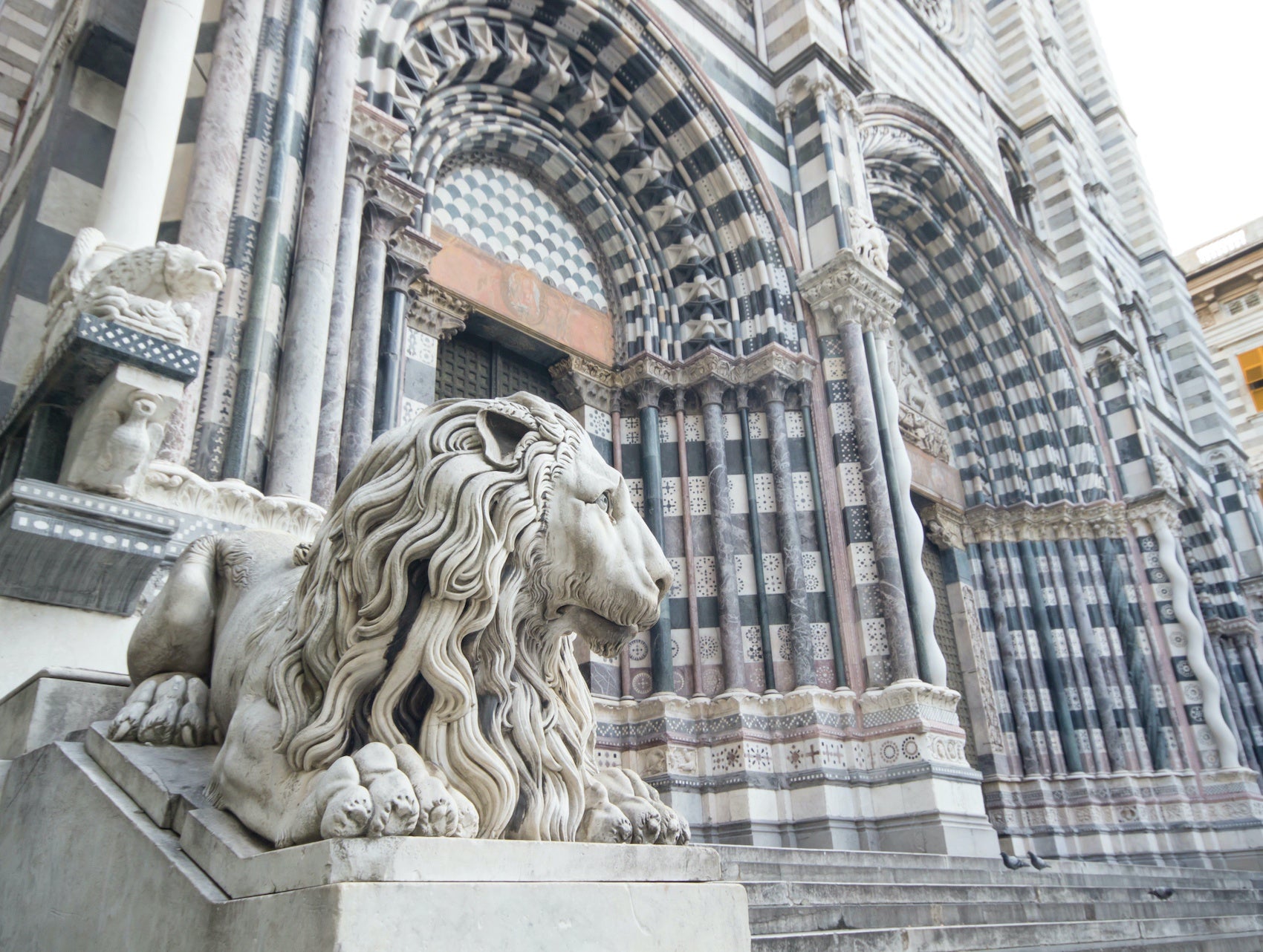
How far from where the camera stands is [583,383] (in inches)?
360

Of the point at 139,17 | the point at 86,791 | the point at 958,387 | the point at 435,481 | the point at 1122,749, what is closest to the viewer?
the point at 435,481

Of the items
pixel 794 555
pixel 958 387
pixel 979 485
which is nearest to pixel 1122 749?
pixel 979 485

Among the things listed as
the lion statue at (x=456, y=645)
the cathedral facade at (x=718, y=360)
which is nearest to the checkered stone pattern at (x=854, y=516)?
the cathedral facade at (x=718, y=360)

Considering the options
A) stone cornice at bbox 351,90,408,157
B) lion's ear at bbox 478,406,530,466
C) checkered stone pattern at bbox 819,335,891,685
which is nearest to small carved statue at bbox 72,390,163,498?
lion's ear at bbox 478,406,530,466

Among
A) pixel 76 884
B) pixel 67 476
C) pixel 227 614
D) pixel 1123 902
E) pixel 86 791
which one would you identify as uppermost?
pixel 67 476

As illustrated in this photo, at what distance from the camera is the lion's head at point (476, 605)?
1.71m

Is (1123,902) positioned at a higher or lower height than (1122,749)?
lower

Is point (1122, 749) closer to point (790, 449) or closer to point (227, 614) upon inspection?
point (790, 449)

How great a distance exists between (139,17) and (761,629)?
254 inches

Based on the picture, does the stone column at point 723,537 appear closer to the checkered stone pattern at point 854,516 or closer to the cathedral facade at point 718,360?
the cathedral facade at point 718,360

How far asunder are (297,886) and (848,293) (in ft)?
29.1

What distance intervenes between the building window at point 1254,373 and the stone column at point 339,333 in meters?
25.3

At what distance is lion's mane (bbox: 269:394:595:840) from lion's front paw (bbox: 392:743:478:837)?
85 millimetres

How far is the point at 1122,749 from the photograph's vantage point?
11.9 metres
